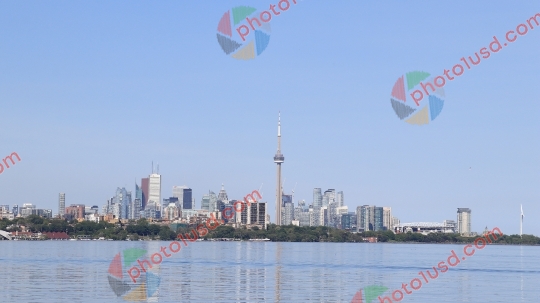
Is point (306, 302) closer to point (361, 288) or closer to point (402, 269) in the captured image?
point (361, 288)

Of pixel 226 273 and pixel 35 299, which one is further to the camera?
pixel 226 273

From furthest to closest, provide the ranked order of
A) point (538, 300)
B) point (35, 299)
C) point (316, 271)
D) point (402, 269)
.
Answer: point (402, 269) < point (316, 271) < point (538, 300) < point (35, 299)

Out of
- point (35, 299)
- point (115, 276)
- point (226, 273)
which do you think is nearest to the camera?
point (35, 299)

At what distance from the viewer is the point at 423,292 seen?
6525cm

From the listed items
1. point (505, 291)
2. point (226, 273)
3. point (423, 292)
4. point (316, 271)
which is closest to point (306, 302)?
point (423, 292)

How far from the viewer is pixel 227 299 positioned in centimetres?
5697

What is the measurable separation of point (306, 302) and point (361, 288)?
1288cm

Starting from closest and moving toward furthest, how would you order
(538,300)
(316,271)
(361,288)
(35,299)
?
(35,299)
(538,300)
(361,288)
(316,271)

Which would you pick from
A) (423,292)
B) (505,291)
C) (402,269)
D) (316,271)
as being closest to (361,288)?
(423,292)

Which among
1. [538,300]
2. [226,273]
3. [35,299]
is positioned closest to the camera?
[35,299]

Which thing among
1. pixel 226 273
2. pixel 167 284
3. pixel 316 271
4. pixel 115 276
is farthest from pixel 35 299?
pixel 316 271

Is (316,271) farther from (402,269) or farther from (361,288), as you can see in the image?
(361,288)

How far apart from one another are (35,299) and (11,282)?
12.8 metres

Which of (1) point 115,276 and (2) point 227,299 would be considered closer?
(2) point 227,299
